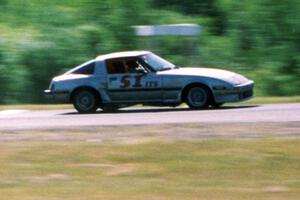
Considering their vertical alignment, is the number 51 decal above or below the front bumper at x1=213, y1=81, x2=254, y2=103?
above

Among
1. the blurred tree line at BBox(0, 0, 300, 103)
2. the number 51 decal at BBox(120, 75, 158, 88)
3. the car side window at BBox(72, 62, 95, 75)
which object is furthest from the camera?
the blurred tree line at BBox(0, 0, 300, 103)

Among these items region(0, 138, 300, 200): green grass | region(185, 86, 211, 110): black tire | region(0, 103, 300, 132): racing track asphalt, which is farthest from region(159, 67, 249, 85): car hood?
region(0, 138, 300, 200): green grass

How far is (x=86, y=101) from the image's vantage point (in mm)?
22547

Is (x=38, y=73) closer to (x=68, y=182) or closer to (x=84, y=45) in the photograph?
(x=84, y=45)

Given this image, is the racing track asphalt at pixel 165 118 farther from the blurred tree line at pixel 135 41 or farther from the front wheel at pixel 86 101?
the blurred tree line at pixel 135 41

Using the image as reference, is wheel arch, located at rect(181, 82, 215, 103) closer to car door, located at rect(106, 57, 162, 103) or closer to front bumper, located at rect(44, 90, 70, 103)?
car door, located at rect(106, 57, 162, 103)

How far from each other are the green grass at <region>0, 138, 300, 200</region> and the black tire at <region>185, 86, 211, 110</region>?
22.7 ft

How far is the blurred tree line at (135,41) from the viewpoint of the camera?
3228 cm

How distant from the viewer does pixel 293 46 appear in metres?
32.8

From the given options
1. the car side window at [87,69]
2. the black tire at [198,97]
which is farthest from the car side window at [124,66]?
the black tire at [198,97]

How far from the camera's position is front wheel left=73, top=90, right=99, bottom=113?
22484mm

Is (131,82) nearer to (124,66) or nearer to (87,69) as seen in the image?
(124,66)

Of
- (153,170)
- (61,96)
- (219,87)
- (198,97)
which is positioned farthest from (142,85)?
(153,170)

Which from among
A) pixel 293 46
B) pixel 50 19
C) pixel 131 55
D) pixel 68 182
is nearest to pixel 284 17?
pixel 293 46
